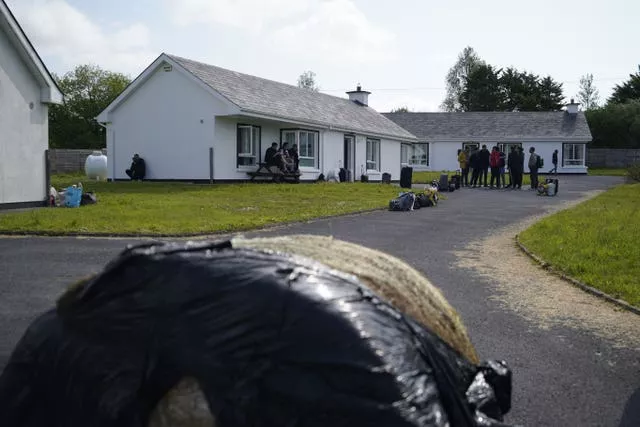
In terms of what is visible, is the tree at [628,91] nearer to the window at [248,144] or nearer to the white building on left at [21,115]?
the window at [248,144]

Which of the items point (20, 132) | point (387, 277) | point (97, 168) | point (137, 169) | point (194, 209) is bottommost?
point (194, 209)

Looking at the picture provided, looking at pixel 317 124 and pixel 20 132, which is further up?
pixel 317 124

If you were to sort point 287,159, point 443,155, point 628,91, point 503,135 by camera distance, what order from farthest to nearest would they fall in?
point 628,91
point 443,155
point 503,135
point 287,159

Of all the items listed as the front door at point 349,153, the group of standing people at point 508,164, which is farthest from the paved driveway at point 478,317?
the front door at point 349,153

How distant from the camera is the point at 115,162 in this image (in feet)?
99.1

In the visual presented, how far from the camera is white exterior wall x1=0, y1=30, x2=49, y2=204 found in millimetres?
16875

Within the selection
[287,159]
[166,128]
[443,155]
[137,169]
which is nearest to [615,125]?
[443,155]

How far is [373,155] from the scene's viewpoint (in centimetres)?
3966

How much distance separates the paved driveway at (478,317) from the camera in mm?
4664

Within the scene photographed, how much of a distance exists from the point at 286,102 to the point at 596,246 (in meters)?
23.2

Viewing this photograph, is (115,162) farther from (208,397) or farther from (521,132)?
(521,132)

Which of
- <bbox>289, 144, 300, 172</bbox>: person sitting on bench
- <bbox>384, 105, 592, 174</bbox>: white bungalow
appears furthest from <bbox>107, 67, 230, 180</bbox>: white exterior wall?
<bbox>384, 105, 592, 174</bbox>: white bungalow

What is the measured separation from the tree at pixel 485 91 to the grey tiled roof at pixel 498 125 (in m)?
22.1

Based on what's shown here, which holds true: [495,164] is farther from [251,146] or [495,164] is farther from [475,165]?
[251,146]
